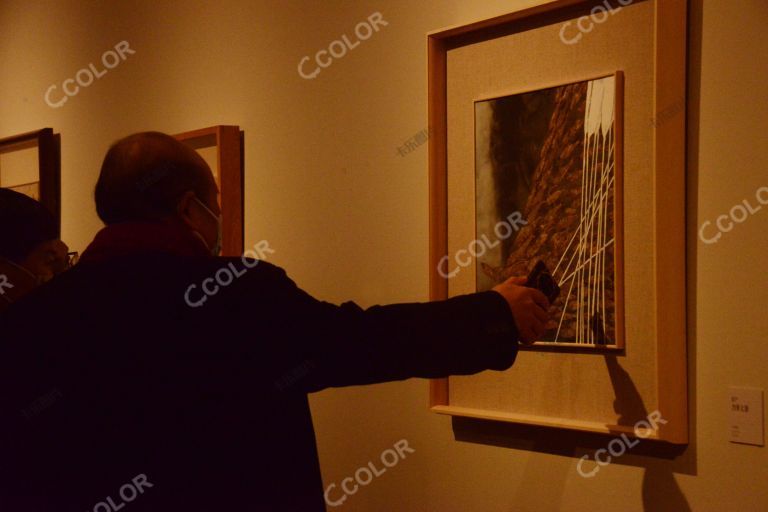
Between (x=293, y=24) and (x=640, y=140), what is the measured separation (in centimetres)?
93

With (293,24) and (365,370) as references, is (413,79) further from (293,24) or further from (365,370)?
(365,370)

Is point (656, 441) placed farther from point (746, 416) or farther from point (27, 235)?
point (27, 235)

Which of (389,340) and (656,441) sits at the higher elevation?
(389,340)

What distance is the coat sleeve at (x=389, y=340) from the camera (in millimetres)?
994

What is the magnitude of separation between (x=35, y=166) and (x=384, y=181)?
60.7 inches

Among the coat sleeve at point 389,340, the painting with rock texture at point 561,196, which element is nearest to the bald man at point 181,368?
the coat sleeve at point 389,340

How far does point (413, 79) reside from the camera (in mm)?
1542

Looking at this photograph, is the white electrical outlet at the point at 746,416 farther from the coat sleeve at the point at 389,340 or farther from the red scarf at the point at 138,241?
the red scarf at the point at 138,241

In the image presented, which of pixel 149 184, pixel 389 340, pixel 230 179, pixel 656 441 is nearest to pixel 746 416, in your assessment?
pixel 656 441

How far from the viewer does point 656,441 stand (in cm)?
Answer: 118

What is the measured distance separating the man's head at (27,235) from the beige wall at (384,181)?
492 mm

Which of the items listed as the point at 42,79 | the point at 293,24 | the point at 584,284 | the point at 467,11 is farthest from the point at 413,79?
the point at 42,79

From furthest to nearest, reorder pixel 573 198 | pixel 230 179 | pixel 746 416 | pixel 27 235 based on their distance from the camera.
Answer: pixel 230 179 → pixel 27 235 → pixel 573 198 → pixel 746 416

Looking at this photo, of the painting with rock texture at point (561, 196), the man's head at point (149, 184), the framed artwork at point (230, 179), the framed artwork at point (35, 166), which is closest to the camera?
the man's head at point (149, 184)
